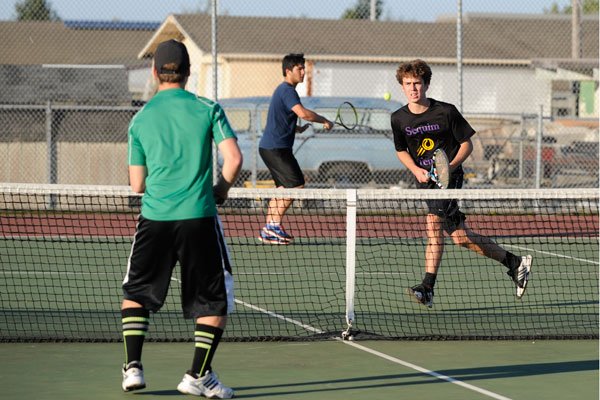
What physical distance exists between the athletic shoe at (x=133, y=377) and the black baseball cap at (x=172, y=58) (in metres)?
1.40

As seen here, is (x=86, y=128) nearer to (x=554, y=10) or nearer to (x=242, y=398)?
(x=242, y=398)

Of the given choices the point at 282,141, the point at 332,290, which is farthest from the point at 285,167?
the point at 332,290

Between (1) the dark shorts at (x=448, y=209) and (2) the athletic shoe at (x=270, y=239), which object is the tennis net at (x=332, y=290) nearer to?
(2) the athletic shoe at (x=270, y=239)

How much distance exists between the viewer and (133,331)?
233 inches

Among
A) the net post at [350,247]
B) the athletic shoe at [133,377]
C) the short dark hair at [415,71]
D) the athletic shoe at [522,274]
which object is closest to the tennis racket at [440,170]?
the short dark hair at [415,71]

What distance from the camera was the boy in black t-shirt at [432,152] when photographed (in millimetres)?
8664

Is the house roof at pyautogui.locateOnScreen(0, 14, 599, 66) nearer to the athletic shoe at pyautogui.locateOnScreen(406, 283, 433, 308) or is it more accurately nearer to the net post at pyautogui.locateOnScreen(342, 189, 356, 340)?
the athletic shoe at pyautogui.locateOnScreen(406, 283, 433, 308)

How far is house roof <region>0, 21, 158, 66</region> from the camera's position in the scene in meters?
41.6

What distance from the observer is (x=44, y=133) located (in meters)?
18.5

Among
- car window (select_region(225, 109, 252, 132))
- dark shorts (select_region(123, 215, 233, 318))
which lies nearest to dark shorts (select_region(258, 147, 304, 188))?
car window (select_region(225, 109, 252, 132))

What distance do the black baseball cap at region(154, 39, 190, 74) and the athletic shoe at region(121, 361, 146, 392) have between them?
1.40 meters

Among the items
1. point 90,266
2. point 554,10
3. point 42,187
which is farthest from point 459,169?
point 554,10

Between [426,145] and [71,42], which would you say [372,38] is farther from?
[426,145]

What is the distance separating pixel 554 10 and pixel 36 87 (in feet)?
163
